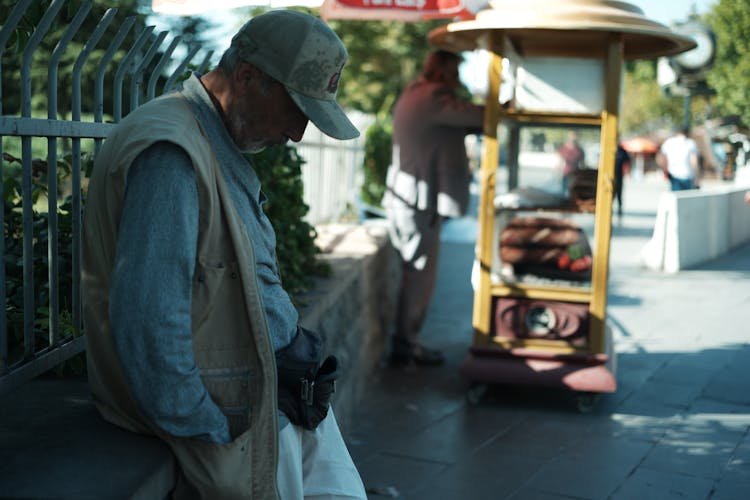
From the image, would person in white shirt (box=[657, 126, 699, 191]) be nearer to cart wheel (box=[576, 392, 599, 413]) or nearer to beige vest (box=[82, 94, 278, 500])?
cart wheel (box=[576, 392, 599, 413])

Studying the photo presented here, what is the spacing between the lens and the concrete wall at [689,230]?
11.6 m

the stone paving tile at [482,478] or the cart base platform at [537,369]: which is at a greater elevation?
the cart base platform at [537,369]

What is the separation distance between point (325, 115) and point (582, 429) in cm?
379

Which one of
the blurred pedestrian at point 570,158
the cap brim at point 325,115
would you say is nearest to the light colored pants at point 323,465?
the cap brim at point 325,115

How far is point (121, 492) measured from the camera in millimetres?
1940

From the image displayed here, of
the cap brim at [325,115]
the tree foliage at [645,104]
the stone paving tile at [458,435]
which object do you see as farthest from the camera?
the tree foliage at [645,104]

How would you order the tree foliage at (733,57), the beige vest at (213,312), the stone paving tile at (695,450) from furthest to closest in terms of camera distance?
the tree foliage at (733,57) → the stone paving tile at (695,450) → the beige vest at (213,312)

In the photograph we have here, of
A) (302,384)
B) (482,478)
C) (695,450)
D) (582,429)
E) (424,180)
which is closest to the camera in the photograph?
(302,384)

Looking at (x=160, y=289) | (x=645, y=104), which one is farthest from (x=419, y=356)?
(x=645, y=104)

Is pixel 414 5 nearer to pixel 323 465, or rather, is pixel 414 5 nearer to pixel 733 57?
pixel 323 465

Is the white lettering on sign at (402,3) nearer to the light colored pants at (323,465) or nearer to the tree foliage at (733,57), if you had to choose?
the light colored pants at (323,465)

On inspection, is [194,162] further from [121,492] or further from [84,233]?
[121,492]

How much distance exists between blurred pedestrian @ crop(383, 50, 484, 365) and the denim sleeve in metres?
4.50

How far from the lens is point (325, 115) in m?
2.05
